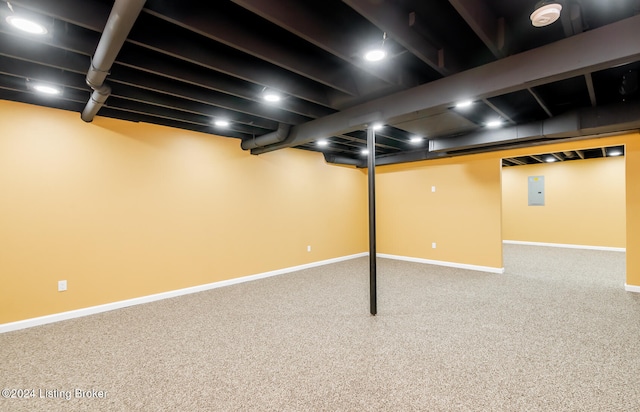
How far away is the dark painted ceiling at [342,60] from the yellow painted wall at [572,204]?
214 inches

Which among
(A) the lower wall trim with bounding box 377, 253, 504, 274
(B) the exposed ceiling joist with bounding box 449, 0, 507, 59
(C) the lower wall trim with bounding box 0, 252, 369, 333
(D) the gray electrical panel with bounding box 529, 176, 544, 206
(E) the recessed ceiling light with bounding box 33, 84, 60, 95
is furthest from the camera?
(D) the gray electrical panel with bounding box 529, 176, 544, 206

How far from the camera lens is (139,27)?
2.11 meters

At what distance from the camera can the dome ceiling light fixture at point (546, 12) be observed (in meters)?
1.65

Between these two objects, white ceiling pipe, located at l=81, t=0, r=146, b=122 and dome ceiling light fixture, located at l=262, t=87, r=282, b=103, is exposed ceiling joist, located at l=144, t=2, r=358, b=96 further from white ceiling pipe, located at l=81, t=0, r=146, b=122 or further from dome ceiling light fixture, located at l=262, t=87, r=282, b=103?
dome ceiling light fixture, located at l=262, t=87, r=282, b=103

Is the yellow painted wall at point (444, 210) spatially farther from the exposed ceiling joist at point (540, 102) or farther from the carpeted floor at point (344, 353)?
the exposed ceiling joist at point (540, 102)

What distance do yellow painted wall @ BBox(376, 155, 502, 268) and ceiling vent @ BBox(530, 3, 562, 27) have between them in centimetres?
421

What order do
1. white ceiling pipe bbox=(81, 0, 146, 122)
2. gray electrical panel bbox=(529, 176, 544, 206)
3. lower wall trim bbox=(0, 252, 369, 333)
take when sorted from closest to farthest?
white ceiling pipe bbox=(81, 0, 146, 122), lower wall trim bbox=(0, 252, 369, 333), gray electrical panel bbox=(529, 176, 544, 206)

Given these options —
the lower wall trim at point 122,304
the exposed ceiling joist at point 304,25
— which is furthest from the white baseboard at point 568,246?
the exposed ceiling joist at point 304,25

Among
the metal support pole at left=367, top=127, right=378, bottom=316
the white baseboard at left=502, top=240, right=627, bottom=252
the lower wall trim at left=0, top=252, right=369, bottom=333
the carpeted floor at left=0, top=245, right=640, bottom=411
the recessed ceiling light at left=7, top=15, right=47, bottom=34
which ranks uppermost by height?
the recessed ceiling light at left=7, top=15, right=47, bottom=34

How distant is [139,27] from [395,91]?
229 centimetres

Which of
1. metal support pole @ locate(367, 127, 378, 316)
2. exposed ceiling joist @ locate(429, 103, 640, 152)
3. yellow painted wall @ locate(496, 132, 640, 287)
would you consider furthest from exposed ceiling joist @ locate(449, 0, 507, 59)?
yellow painted wall @ locate(496, 132, 640, 287)

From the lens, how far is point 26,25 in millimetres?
1894

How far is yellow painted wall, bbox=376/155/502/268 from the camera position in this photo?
18.1 feet

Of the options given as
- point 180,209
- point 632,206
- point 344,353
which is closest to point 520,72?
point 344,353
